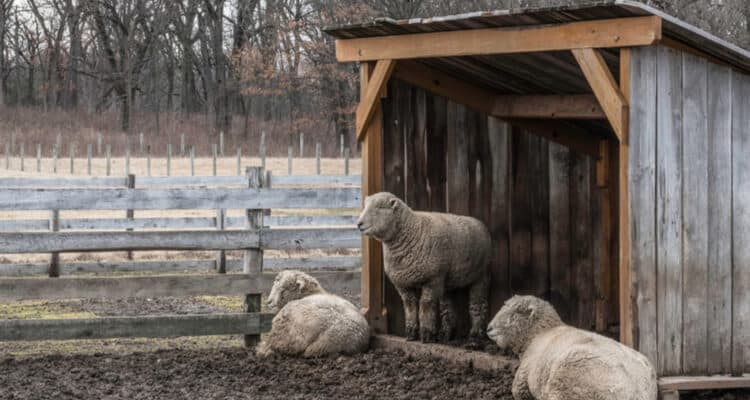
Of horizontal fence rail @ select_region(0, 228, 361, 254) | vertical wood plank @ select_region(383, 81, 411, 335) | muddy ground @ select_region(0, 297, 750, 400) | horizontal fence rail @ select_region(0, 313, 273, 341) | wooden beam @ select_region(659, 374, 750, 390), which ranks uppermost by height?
vertical wood plank @ select_region(383, 81, 411, 335)

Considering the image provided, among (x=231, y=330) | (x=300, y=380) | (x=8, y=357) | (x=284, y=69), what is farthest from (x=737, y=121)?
(x=284, y=69)

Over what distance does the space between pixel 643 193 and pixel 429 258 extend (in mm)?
2522

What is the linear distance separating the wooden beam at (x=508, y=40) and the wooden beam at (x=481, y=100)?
0.50 m

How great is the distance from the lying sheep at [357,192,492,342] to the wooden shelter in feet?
1.65

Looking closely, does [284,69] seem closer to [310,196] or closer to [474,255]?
[310,196]

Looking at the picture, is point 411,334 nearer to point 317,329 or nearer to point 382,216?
point 317,329

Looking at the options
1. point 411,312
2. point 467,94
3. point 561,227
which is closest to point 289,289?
point 411,312

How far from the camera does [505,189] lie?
10.7 meters

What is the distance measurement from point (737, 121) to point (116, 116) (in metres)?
43.6

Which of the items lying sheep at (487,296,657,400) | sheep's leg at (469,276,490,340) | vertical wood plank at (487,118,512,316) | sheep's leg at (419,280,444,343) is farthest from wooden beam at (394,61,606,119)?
lying sheep at (487,296,657,400)

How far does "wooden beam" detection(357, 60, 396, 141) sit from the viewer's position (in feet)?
33.0

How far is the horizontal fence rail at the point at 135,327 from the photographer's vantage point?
995cm

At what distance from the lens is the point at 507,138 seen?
10.7 metres

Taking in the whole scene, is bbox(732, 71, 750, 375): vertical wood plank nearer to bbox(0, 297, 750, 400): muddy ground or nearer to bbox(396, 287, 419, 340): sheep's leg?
bbox(0, 297, 750, 400): muddy ground
